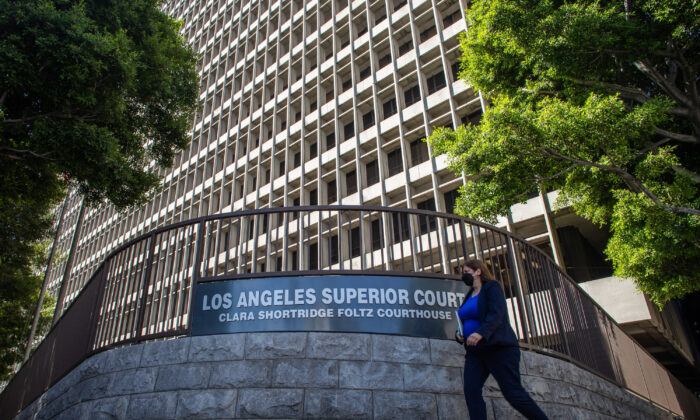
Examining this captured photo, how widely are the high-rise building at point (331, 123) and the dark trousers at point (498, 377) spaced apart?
1317cm

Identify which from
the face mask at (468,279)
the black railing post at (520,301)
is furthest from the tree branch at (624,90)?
the face mask at (468,279)

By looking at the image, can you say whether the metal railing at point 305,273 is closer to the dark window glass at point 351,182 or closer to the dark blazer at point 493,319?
the dark blazer at point 493,319

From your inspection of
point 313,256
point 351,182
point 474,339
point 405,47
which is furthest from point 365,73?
point 474,339

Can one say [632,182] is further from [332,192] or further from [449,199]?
[332,192]

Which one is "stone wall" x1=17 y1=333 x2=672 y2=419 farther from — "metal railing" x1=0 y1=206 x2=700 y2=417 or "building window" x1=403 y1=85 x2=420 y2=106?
"building window" x1=403 y1=85 x2=420 y2=106

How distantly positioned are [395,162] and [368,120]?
14.3 feet

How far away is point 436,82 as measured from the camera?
82.3 ft

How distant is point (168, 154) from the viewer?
13797 mm

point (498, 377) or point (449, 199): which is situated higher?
point (449, 199)

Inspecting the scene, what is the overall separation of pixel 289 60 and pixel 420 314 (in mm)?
31381

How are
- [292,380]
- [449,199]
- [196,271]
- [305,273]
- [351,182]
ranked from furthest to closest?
[351,182] → [449,199] → [196,271] → [305,273] → [292,380]

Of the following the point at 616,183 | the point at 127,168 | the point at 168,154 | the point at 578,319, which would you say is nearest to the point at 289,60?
the point at 168,154

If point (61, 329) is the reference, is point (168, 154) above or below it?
above

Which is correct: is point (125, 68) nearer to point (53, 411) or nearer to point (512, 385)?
point (53, 411)
